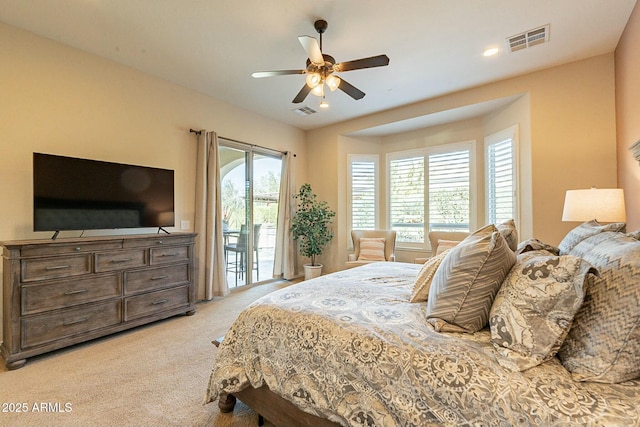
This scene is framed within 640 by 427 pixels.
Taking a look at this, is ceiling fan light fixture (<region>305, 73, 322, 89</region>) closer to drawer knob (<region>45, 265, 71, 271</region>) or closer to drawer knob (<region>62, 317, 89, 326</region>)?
drawer knob (<region>45, 265, 71, 271</region>)

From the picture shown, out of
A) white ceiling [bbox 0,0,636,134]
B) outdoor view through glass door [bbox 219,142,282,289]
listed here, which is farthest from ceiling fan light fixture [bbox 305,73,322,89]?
outdoor view through glass door [bbox 219,142,282,289]

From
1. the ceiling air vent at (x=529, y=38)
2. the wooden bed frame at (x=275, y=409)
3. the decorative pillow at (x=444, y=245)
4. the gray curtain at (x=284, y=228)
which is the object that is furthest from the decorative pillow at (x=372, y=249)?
the wooden bed frame at (x=275, y=409)

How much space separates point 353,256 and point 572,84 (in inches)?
143

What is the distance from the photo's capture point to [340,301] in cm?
170

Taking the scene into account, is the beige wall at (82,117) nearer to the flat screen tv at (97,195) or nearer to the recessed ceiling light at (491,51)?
the flat screen tv at (97,195)

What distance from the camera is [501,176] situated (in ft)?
13.4

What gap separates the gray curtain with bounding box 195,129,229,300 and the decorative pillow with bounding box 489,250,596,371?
11.9 ft

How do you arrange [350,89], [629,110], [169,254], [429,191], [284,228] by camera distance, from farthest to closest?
[284,228], [429,191], [169,254], [350,89], [629,110]

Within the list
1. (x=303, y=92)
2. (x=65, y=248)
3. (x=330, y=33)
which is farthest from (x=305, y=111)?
(x=65, y=248)

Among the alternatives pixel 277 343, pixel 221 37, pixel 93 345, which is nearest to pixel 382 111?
pixel 221 37

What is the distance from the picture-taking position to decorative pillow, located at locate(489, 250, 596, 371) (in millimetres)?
1042

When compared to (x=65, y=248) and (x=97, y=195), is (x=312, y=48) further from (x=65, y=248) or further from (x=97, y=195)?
(x=65, y=248)

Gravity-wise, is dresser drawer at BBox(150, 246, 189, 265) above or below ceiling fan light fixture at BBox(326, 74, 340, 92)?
below

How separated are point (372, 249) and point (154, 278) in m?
3.19
